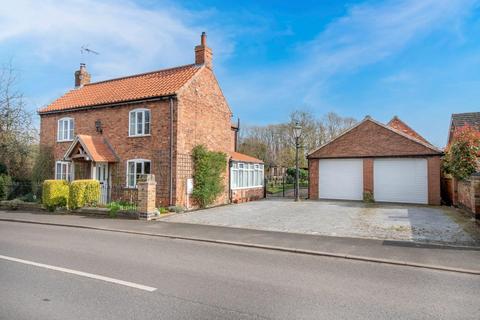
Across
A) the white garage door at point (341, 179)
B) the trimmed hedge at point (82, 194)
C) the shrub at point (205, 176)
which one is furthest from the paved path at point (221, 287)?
the white garage door at point (341, 179)

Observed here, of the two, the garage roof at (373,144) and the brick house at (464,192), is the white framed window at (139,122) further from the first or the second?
the brick house at (464,192)

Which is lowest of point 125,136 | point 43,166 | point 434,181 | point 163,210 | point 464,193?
point 163,210

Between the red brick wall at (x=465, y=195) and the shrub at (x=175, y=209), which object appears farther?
the shrub at (x=175, y=209)

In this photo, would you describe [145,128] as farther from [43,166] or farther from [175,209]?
[43,166]

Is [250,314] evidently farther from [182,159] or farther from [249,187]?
[249,187]

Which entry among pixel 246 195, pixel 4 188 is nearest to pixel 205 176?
pixel 246 195

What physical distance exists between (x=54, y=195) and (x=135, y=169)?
407cm

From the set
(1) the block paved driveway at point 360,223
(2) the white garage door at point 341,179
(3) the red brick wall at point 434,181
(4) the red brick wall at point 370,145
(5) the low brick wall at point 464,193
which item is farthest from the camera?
(2) the white garage door at point 341,179

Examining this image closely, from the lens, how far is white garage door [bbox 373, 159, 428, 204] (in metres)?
20.5

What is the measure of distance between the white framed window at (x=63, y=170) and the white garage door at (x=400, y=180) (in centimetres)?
1939

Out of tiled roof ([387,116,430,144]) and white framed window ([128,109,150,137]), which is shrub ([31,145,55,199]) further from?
tiled roof ([387,116,430,144])

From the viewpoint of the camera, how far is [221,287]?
5.66 meters

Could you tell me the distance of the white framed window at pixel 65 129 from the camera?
69.8ft

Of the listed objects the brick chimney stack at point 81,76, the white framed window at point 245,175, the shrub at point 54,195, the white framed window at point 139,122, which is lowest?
the shrub at point 54,195
